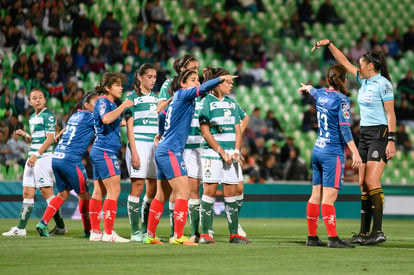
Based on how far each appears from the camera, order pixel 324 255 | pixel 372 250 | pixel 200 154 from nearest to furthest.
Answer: pixel 324 255
pixel 372 250
pixel 200 154

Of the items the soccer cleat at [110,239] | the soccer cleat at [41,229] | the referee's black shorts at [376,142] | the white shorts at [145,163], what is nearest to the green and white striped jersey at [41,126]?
the soccer cleat at [41,229]

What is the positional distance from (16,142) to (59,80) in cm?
262

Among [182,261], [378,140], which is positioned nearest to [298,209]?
Answer: [378,140]

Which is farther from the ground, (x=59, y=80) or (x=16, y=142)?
(x=59, y=80)

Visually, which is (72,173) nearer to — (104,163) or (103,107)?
(104,163)

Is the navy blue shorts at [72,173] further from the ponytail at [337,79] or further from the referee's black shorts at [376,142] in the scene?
the referee's black shorts at [376,142]

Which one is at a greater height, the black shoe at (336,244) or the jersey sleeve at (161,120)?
the jersey sleeve at (161,120)

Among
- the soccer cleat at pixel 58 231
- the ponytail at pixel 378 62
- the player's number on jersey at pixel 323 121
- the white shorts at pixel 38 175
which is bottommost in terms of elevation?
the soccer cleat at pixel 58 231

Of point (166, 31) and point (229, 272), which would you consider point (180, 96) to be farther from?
point (166, 31)

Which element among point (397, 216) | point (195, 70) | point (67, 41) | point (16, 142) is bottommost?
point (397, 216)

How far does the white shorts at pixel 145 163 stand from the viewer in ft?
31.7

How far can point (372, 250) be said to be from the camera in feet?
29.0

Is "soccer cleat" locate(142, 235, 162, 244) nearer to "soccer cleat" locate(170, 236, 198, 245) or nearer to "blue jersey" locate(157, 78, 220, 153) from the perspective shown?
"soccer cleat" locate(170, 236, 198, 245)

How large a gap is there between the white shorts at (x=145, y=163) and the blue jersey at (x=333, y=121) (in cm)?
212
